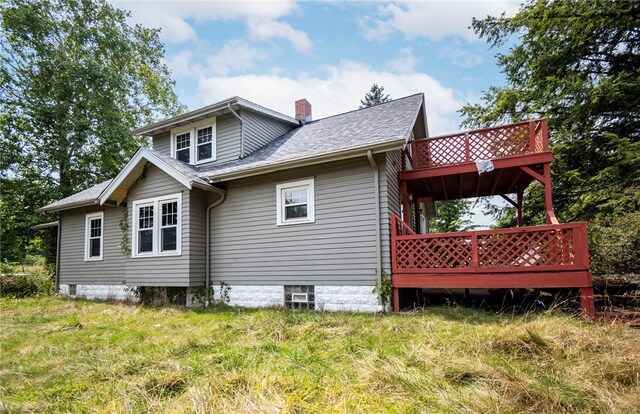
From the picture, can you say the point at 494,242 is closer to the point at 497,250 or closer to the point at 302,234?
the point at 497,250

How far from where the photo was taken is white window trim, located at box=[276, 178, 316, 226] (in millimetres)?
8375

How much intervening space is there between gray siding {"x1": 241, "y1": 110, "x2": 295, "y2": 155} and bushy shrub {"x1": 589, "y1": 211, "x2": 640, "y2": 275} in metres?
11.5

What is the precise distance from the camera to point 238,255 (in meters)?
9.28

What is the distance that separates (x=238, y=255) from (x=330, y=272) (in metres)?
2.81

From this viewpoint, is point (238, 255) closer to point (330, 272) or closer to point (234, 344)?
point (330, 272)

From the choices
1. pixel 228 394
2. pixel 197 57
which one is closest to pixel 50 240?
pixel 197 57

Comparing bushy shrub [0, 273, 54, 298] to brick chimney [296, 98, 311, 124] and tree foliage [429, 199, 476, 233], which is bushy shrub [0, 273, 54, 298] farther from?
tree foliage [429, 199, 476, 233]

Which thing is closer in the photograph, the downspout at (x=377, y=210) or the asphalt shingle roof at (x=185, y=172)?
the downspout at (x=377, y=210)

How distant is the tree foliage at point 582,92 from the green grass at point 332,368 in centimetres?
705

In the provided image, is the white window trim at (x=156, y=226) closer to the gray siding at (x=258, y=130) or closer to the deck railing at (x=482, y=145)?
the gray siding at (x=258, y=130)

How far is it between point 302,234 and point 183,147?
20.9 ft

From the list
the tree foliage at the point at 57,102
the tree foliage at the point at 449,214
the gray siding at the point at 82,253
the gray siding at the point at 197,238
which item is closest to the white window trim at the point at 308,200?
the gray siding at the point at 197,238

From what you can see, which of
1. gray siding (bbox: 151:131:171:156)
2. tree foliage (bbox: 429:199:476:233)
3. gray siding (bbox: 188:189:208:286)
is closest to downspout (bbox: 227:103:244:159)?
gray siding (bbox: 188:189:208:286)

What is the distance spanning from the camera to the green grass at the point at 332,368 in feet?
9.48
